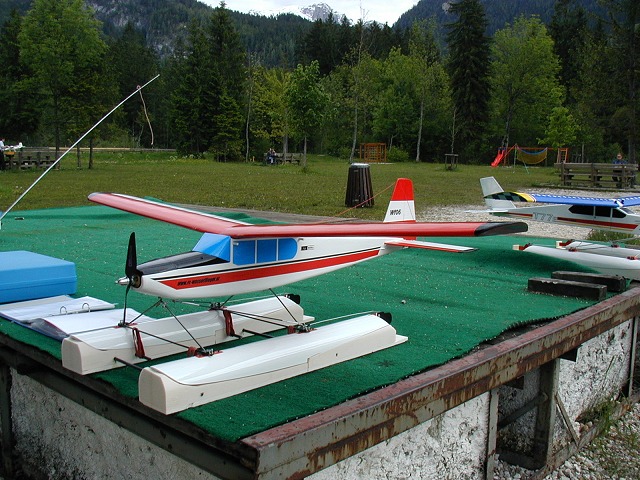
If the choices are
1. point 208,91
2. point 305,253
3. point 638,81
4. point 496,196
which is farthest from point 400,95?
point 305,253

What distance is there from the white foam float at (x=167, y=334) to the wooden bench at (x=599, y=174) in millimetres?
25456

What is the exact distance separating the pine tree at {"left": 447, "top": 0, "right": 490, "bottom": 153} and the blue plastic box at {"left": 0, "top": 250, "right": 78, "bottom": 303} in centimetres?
5716

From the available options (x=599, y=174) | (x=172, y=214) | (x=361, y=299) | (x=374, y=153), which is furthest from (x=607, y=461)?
(x=374, y=153)

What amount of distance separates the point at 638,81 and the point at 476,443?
30218mm

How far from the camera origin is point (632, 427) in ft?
23.5

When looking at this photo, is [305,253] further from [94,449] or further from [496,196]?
[496,196]

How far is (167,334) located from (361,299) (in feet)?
8.41

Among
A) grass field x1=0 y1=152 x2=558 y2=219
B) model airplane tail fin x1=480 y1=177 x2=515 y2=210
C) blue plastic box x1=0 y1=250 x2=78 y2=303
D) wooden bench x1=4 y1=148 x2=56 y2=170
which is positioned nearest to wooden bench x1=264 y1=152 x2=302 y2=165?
grass field x1=0 y1=152 x2=558 y2=219

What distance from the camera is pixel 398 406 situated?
3992 mm

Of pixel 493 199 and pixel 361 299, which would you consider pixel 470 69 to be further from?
pixel 361 299

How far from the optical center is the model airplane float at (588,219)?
8305mm

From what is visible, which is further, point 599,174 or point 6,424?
point 599,174

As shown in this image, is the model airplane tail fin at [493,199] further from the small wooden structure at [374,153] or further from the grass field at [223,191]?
the small wooden structure at [374,153]

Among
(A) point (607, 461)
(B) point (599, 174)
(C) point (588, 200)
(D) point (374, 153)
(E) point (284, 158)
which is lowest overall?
(A) point (607, 461)
